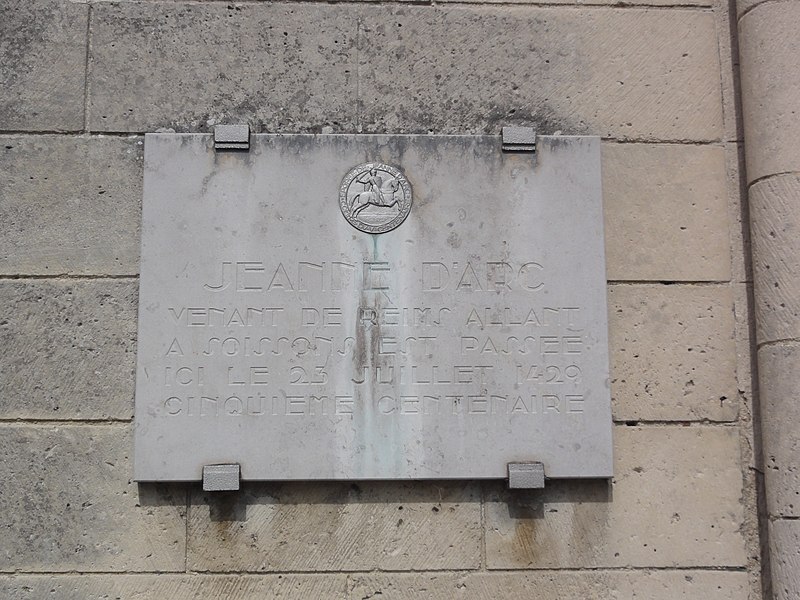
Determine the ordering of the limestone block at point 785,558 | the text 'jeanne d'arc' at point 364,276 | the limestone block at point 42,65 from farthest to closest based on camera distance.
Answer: the limestone block at point 42,65 < the text 'jeanne d'arc' at point 364,276 < the limestone block at point 785,558

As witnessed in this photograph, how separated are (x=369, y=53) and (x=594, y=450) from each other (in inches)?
85.1

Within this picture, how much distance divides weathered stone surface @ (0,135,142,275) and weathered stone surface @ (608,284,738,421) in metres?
2.31

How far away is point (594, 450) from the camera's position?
332 centimetres

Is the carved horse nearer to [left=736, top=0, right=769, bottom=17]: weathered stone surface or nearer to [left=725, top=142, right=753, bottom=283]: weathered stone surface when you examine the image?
[left=725, top=142, right=753, bottom=283]: weathered stone surface

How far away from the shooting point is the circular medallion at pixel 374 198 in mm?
3445

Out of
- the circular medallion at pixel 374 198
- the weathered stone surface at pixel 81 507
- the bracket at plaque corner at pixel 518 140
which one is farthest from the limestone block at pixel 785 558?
the weathered stone surface at pixel 81 507

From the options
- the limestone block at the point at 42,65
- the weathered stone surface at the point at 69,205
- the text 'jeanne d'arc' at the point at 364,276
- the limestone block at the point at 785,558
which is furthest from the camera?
the limestone block at the point at 42,65

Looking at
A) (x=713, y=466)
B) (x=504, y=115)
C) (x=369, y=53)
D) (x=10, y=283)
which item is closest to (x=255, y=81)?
(x=369, y=53)

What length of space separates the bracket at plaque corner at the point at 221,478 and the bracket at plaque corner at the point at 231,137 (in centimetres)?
144

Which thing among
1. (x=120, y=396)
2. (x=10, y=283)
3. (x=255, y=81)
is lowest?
(x=120, y=396)

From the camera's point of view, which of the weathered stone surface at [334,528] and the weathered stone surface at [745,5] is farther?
the weathered stone surface at [745,5]

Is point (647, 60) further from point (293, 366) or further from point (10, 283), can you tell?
point (10, 283)

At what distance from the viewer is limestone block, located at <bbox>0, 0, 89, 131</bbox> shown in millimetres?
3607

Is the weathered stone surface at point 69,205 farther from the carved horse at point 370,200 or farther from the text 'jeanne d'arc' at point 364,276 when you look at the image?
the carved horse at point 370,200
